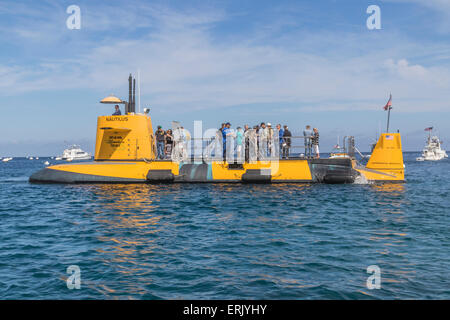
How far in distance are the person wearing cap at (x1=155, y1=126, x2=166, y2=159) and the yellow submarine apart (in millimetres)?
518

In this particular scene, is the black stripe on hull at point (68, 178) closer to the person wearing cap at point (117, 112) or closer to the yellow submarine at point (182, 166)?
the yellow submarine at point (182, 166)

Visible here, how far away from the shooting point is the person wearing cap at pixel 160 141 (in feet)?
81.9

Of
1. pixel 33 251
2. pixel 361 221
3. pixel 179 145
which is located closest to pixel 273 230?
pixel 361 221

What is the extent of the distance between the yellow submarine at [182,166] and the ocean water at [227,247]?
4.52m

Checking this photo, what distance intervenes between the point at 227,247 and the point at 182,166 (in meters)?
14.7

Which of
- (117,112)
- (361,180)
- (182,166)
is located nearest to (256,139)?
(182,166)

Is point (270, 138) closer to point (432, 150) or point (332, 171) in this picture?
point (332, 171)

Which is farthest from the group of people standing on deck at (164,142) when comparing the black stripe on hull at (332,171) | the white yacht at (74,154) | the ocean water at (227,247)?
the white yacht at (74,154)

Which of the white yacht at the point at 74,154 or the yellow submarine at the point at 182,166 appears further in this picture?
the white yacht at the point at 74,154

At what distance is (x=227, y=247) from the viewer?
998 cm

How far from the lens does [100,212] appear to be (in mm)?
15336
